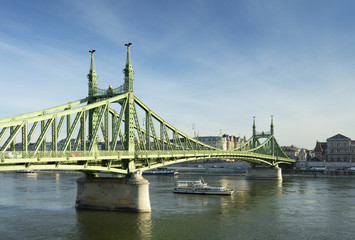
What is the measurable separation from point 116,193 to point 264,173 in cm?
9466

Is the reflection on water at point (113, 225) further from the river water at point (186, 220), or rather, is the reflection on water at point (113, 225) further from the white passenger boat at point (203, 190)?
the white passenger boat at point (203, 190)

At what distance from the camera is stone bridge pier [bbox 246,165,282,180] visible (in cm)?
13612

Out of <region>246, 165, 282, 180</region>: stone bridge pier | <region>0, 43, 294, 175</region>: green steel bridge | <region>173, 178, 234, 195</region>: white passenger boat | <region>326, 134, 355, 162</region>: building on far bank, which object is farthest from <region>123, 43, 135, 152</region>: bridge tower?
<region>326, 134, 355, 162</region>: building on far bank

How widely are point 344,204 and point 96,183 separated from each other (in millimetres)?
46960

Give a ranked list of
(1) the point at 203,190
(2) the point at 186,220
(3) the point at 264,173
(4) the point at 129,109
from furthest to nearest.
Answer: (3) the point at 264,173, (1) the point at 203,190, (4) the point at 129,109, (2) the point at 186,220

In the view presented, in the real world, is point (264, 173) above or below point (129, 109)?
below

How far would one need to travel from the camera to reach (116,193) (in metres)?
55.2

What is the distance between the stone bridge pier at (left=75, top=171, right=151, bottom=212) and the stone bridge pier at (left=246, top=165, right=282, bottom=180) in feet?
297

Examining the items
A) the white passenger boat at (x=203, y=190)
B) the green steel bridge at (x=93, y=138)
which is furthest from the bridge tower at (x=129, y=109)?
the white passenger boat at (x=203, y=190)

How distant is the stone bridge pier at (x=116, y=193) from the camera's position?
54.3 meters

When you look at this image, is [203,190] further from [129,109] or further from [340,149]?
[340,149]

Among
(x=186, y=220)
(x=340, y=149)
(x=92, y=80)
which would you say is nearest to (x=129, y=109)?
(x=92, y=80)

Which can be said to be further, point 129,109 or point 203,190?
point 203,190

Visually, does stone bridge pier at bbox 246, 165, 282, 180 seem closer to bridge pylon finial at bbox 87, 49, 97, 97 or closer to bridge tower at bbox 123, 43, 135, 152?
bridge tower at bbox 123, 43, 135, 152
